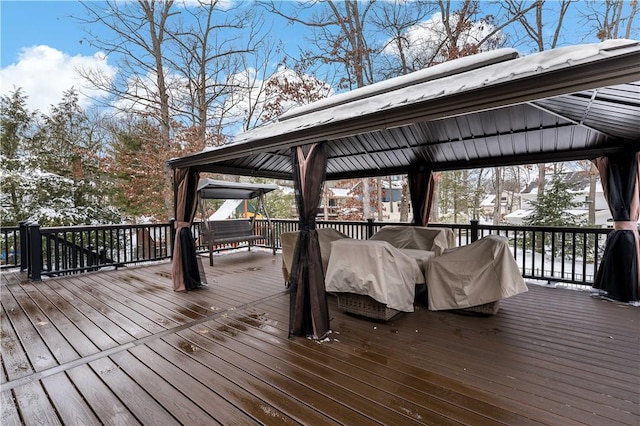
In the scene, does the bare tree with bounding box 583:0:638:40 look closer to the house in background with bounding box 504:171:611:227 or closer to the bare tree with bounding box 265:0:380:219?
the house in background with bounding box 504:171:611:227

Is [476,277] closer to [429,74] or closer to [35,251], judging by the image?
[429,74]

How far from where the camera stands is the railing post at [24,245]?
535 cm

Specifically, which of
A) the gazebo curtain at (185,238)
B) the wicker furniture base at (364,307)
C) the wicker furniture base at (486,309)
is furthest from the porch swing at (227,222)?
the wicker furniture base at (486,309)

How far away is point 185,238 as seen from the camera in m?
4.68

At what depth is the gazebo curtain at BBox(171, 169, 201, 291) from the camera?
462 cm

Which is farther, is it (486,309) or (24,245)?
(24,245)

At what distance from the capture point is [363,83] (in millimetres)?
10961

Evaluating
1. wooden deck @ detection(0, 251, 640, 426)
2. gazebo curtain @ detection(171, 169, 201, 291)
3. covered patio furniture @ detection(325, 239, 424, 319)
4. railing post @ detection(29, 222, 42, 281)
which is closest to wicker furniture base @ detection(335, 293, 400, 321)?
covered patio furniture @ detection(325, 239, 424, 319)

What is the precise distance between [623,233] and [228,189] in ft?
24.4

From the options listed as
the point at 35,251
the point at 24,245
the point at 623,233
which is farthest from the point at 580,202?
the point at 24,245

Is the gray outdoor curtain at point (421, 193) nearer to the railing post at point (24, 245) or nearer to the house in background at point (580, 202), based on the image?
the house in background at point (580, 202)

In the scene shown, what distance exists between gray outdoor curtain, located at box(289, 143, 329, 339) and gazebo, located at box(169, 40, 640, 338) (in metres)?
0.01

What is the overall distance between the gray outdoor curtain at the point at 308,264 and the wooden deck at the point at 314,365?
8.1 inches

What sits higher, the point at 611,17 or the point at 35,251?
the point at 611,17
